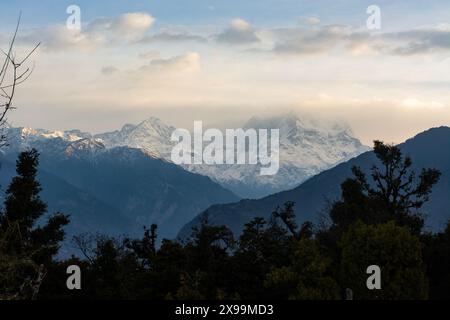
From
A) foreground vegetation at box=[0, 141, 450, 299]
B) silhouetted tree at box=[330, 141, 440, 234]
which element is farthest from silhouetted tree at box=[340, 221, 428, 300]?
silhouetted tree at box=[330, 141, 440, 234]

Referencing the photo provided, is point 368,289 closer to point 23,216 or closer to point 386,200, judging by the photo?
point 386,200

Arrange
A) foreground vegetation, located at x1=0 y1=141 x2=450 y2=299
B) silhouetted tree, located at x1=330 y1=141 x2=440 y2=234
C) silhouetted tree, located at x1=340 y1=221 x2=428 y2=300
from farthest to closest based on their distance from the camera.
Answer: silhouetted tree, located at x1=330 y1=141 x2=440 y2=234, foreground vegetation, located at x1=0 y1=141 x2=450 y2=299, silhouetted tree, located at x1=340 y1=221 x2=428 y2=300

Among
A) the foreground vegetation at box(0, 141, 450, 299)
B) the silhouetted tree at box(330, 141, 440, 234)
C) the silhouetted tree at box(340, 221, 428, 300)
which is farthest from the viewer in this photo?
the silhouetted tree at box(330, 141, 440, 234)

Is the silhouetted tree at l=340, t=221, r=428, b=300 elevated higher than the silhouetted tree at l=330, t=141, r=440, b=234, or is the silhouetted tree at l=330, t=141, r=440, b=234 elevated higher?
the silhouetted tree at l=330, t=141, r=440, b=234

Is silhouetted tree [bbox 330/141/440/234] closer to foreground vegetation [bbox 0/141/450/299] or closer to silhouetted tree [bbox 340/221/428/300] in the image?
foreground vegetation [bbox 0/141/450/299]

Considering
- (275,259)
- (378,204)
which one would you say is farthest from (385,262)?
(378,204)

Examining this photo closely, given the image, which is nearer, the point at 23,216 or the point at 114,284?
the point at 23,216

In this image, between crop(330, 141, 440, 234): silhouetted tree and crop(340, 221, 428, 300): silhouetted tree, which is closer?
crop(340, 221, 428, 300): silhouetted tree

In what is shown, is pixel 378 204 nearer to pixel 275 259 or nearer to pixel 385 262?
pixel 275 259

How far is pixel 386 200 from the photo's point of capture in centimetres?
6912
